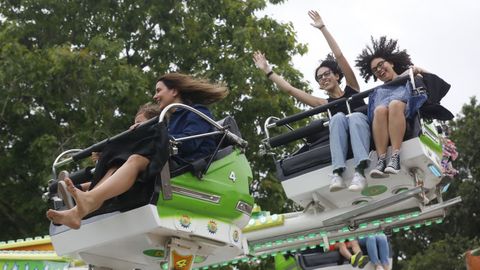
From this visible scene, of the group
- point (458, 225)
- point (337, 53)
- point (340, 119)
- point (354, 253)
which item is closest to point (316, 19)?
point (337, 53)

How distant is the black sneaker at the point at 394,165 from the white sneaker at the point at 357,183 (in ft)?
0.71

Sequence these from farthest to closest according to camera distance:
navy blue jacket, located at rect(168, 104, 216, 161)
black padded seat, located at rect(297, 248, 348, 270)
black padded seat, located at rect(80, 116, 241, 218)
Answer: black padded seat, located at rect(297, 248, 348, 270)
navy blue jacket, located at rect(168, 104, 216, 161)
black padded seat, located at rect(80, 116, 241, 218)

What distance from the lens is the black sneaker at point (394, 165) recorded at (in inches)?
224

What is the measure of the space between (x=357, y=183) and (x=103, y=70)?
23.3 ft

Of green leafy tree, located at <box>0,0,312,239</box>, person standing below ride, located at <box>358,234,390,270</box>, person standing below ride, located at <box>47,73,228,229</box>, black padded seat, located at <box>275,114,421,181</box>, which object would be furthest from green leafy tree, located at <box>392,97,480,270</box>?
person standing below ride, located at <box>47,73,228,229</box>

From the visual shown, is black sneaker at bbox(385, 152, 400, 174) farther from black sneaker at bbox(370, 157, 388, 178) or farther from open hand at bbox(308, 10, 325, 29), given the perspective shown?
open hand at bbox(308, 10, 325, 29)

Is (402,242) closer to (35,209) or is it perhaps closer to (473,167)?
(473,167)

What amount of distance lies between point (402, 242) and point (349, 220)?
24669 millimetres

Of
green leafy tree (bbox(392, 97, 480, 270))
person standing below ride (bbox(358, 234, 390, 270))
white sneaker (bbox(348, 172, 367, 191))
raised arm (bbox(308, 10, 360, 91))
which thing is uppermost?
green leafy tree (bbox(392, 97, 480, 270))

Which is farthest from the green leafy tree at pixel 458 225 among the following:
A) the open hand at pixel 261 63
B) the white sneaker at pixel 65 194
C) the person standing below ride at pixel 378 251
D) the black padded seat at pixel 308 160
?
the white sneaker at pixel 65 194

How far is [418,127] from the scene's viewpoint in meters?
5.85

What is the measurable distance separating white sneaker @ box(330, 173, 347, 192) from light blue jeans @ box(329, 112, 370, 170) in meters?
0.06

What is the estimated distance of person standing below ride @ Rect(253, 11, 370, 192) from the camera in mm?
5910

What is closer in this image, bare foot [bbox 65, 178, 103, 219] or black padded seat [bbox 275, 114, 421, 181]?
bare foot [bbox 65, 178, 103, 219]
